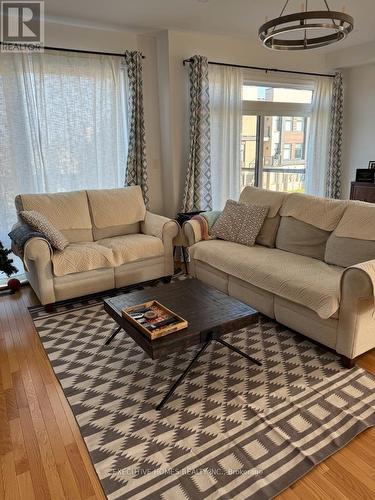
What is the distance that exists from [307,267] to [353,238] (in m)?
0.41

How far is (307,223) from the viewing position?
10.4 feet

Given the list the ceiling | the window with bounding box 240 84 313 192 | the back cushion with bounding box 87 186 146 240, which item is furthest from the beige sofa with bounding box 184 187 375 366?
the ceiling

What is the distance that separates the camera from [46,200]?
3.60 metres

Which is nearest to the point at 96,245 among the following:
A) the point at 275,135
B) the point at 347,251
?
the point at 347,251

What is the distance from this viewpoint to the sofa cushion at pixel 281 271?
2320 millimetres

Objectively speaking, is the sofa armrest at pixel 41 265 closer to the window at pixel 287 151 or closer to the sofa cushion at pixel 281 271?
the sofa cushion at pixel 281 271

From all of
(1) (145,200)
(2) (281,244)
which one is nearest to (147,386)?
(2) (281,244)

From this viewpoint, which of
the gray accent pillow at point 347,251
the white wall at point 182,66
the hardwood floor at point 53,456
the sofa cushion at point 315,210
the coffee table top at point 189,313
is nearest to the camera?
the hardwood floor at point 53,456

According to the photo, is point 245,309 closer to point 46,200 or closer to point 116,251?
point 116,251

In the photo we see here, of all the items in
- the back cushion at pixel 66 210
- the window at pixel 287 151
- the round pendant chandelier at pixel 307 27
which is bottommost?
the back cushion at pixel 66 210

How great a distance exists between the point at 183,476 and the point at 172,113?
12.3 ft

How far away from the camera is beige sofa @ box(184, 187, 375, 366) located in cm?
223

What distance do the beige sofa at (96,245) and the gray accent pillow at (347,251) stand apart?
5.12 feet

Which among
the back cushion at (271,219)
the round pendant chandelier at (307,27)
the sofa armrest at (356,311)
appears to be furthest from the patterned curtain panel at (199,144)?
the sofa armrest at (356,311)
